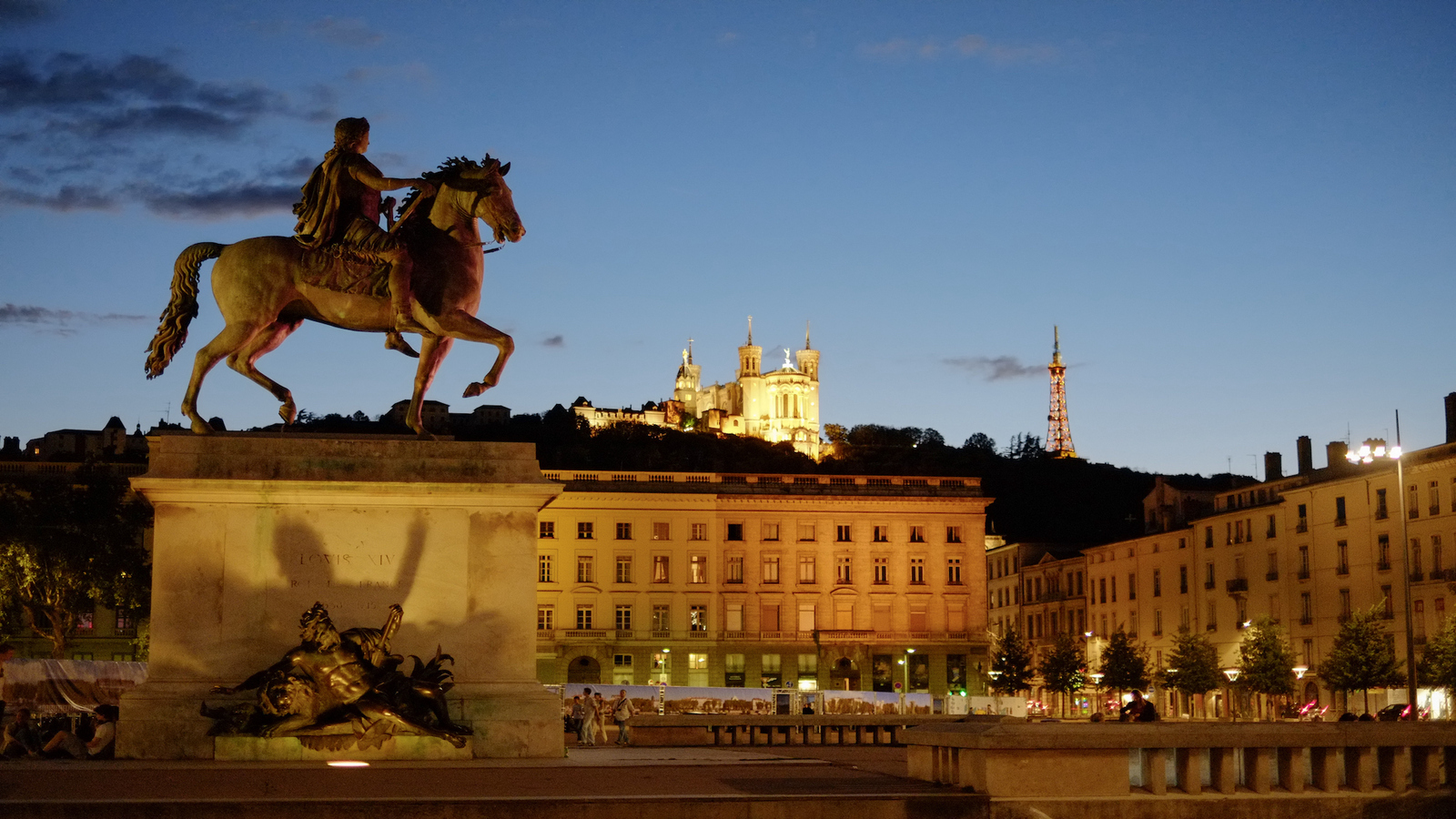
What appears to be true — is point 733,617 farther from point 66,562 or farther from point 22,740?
point 22,740

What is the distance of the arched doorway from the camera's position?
95.1 metres

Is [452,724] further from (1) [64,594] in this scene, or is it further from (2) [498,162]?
(1) [64,594]

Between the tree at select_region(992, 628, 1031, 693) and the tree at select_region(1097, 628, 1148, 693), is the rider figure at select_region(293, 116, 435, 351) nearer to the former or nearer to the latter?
the tree at select_region(1097, 628, 1148, 693)

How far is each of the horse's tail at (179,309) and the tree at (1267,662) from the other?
190 ft

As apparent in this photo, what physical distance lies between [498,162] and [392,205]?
115 cm

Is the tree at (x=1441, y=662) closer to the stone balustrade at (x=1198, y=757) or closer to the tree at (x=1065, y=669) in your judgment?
the tree at (x=1065, y=669)

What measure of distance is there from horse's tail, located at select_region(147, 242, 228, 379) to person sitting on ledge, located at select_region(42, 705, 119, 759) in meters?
3.42

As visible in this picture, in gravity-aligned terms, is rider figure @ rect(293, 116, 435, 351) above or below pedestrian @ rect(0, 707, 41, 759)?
above

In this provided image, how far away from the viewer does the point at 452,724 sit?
50.4 ft

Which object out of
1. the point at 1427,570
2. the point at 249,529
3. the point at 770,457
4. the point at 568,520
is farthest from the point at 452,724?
the point at 770,457

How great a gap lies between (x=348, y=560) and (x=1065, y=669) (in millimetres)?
→ 74107

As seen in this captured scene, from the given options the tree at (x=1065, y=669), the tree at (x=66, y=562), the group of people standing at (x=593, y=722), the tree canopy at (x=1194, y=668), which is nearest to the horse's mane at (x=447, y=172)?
the group of people standing at (x=593, y=722)

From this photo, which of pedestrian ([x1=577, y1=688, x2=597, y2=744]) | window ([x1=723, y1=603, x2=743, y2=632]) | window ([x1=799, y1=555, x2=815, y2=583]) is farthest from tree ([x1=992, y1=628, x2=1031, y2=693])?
pedestrian ([x1=577, y1=688, x2=597, y2=744])

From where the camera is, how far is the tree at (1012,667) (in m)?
87.4
